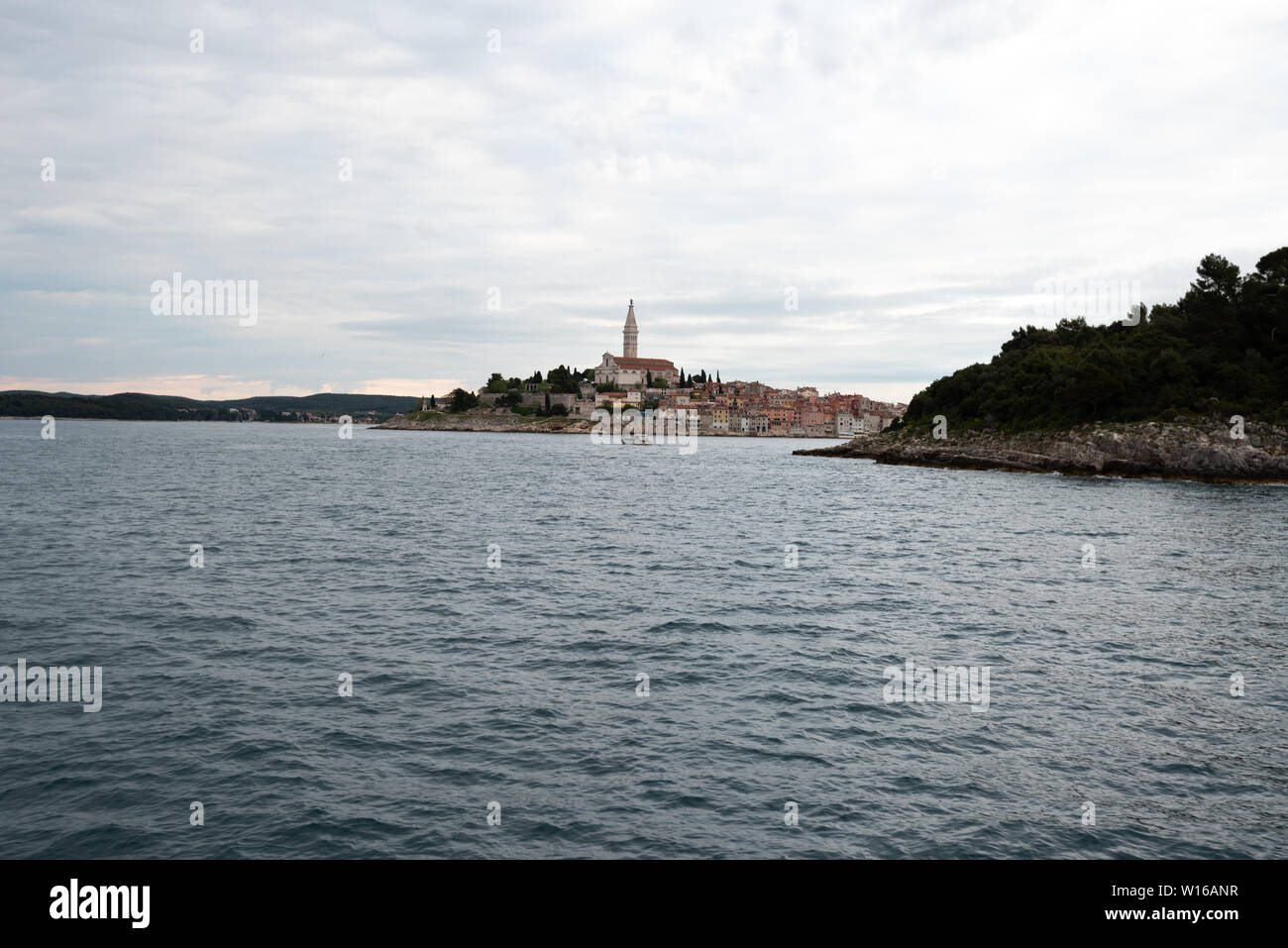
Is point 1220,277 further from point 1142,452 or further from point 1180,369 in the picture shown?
point 1142,452

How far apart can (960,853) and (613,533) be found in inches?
1321

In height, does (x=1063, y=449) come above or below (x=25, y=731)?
above

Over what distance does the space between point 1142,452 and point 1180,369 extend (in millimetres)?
13325

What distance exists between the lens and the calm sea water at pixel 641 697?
11883 mm

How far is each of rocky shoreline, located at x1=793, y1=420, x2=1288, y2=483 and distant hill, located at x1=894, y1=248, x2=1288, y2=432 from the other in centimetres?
249

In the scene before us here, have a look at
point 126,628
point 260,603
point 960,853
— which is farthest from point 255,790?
point 260,603

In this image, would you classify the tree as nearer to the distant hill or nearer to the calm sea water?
the distant hill

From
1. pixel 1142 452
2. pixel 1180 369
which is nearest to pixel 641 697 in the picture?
pixel 1142 452

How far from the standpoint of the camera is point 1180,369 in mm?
84188

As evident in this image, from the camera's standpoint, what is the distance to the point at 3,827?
1159 cm

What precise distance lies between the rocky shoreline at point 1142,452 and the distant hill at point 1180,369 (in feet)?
8.18

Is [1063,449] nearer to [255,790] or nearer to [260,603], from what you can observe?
[260,603]

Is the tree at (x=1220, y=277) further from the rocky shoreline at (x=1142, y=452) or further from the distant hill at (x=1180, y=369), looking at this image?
the rocky shoreline at (x=1142, y=452)

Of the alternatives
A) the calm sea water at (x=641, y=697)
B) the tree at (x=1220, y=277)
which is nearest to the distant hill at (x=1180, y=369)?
the tree at (x=1220, y=277)
